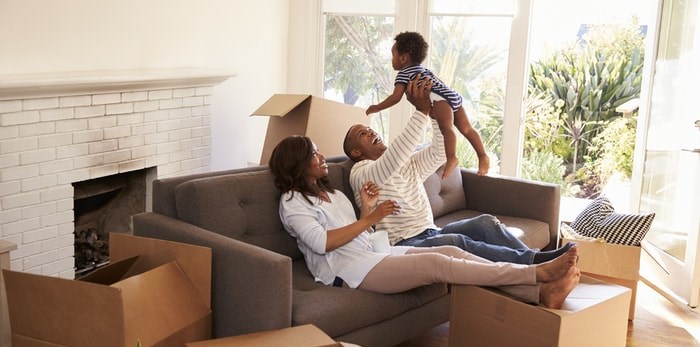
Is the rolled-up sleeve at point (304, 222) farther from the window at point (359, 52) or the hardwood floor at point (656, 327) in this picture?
the window at point (359, 52)

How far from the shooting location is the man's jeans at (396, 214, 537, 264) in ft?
10.3

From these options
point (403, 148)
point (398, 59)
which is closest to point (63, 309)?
point (403, 148)

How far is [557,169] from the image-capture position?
23.4ft

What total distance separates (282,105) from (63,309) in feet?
7.11

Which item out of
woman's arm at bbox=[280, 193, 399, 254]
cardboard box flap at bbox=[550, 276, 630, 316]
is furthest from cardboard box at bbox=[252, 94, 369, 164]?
cardboard box flap at bbox=[550, 276, 630, 316]

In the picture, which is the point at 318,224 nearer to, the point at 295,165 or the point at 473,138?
the point at 295,165

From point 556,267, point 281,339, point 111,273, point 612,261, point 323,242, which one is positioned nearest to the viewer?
point 281,339

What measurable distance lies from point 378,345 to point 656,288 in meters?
2.22

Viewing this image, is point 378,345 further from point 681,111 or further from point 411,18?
point 411,18

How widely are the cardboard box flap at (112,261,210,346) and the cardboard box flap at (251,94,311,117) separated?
171cm

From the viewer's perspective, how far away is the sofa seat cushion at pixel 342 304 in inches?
107

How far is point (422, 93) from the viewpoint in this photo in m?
3.42

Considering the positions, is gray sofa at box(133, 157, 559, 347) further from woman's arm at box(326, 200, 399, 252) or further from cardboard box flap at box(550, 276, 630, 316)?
cardboard box flap at box(550, 276, 630, 316)

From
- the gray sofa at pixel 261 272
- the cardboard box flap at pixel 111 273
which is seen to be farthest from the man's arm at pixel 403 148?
the cardboard box flap at pixel 111 273
